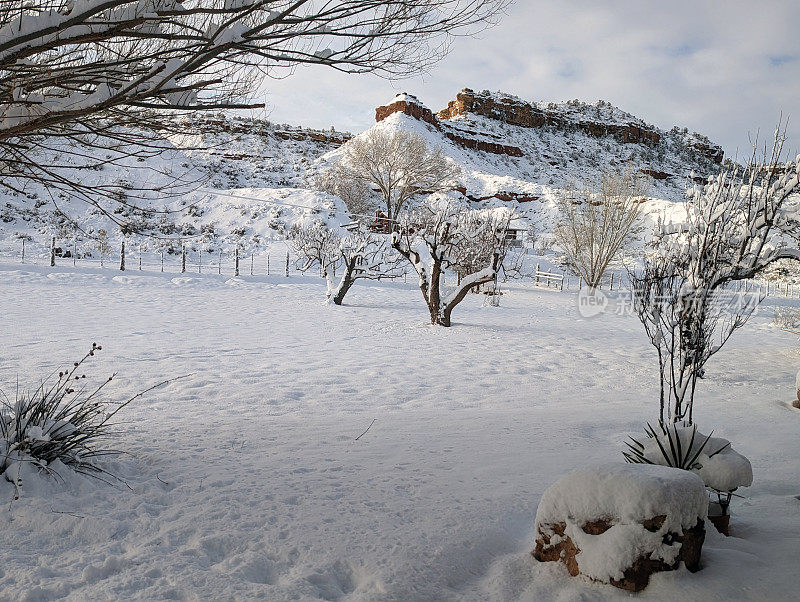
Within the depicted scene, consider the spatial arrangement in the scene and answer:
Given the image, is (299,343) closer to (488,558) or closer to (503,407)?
(503,407)

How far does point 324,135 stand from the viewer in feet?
178

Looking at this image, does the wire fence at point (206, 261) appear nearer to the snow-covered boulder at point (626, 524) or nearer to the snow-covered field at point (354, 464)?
the snow-covered field at point (354, 464)

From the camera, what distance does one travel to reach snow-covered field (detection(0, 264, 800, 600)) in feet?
7.24

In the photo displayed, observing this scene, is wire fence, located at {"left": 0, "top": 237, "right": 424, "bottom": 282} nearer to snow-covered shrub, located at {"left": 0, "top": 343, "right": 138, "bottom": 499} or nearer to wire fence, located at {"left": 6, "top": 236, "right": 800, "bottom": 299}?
wire fence, located at {"left": 6, "top": 236, "right": 800, "bottom": 299}

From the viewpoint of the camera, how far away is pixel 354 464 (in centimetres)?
367

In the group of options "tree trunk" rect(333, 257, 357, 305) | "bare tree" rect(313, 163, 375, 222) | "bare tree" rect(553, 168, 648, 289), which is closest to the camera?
"tree trunk" rect(333, 257, 357, 305)

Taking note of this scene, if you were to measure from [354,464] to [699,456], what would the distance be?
230 centimetres

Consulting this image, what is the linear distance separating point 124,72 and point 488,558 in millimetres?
3163

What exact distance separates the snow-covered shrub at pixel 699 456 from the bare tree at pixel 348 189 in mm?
34738

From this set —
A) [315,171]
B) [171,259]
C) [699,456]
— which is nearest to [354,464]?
[699,456]

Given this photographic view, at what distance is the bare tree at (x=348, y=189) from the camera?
37562 millimetres

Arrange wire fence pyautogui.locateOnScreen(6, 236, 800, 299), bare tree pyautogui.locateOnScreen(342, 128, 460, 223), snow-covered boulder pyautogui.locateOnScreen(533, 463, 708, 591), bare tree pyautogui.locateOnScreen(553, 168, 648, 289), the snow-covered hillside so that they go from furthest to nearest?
bare tree pyautogui.locateOnScreen(342, 128, 460, 223)
the snow-covered hillside
bare tree pyautogui.locateOnScreen(553, 168, 648, 289)
wire fence pyautogui.locateOnScreen(6, 236, 800, 299)
snow-covered boulder pyautogui.locateOnScreen(533, 463, 708, 591)

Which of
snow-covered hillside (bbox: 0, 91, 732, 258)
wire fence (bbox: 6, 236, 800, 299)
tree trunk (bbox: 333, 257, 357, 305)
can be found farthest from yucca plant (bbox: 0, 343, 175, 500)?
wire fence (bbox: 6, 236, 800, 299)

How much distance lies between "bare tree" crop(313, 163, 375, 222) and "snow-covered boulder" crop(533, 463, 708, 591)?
117 ft
